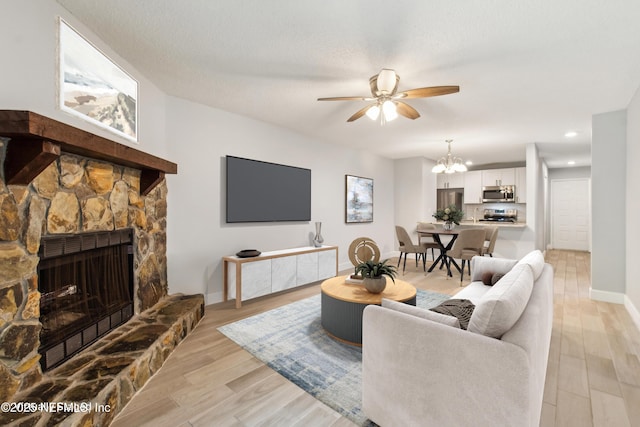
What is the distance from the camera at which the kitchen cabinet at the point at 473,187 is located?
7.46 metres

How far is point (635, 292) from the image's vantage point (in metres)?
3.12

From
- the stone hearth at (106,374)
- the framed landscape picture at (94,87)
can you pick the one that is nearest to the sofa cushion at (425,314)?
the stone hearth at (106,374)

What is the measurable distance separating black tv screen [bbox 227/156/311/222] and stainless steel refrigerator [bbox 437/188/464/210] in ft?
16.0

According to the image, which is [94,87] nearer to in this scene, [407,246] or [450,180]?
[407,246]

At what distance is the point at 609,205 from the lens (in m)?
3.73

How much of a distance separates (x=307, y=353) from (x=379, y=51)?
2519mm

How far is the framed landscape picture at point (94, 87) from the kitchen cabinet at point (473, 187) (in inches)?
298

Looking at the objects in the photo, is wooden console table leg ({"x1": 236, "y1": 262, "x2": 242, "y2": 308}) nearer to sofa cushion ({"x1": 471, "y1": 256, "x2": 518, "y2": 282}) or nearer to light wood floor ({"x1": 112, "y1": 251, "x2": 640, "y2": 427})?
light wood floor ({"x1": 112, "y1": 251, "x2": 640, "y2": 427})

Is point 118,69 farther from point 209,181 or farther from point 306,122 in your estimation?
point 306,122

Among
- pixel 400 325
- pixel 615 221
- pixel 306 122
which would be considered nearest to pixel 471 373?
pixel 400 325

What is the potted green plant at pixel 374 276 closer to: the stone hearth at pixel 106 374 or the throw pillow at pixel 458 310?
the throw pillow at pixel 458 310

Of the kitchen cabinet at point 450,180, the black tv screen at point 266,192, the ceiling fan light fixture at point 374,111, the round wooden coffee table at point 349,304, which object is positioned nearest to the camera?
the round wooden coffee table at point 349,304

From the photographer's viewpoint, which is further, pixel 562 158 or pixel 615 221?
pixel 562 158

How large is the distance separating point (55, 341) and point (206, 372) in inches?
37.4
